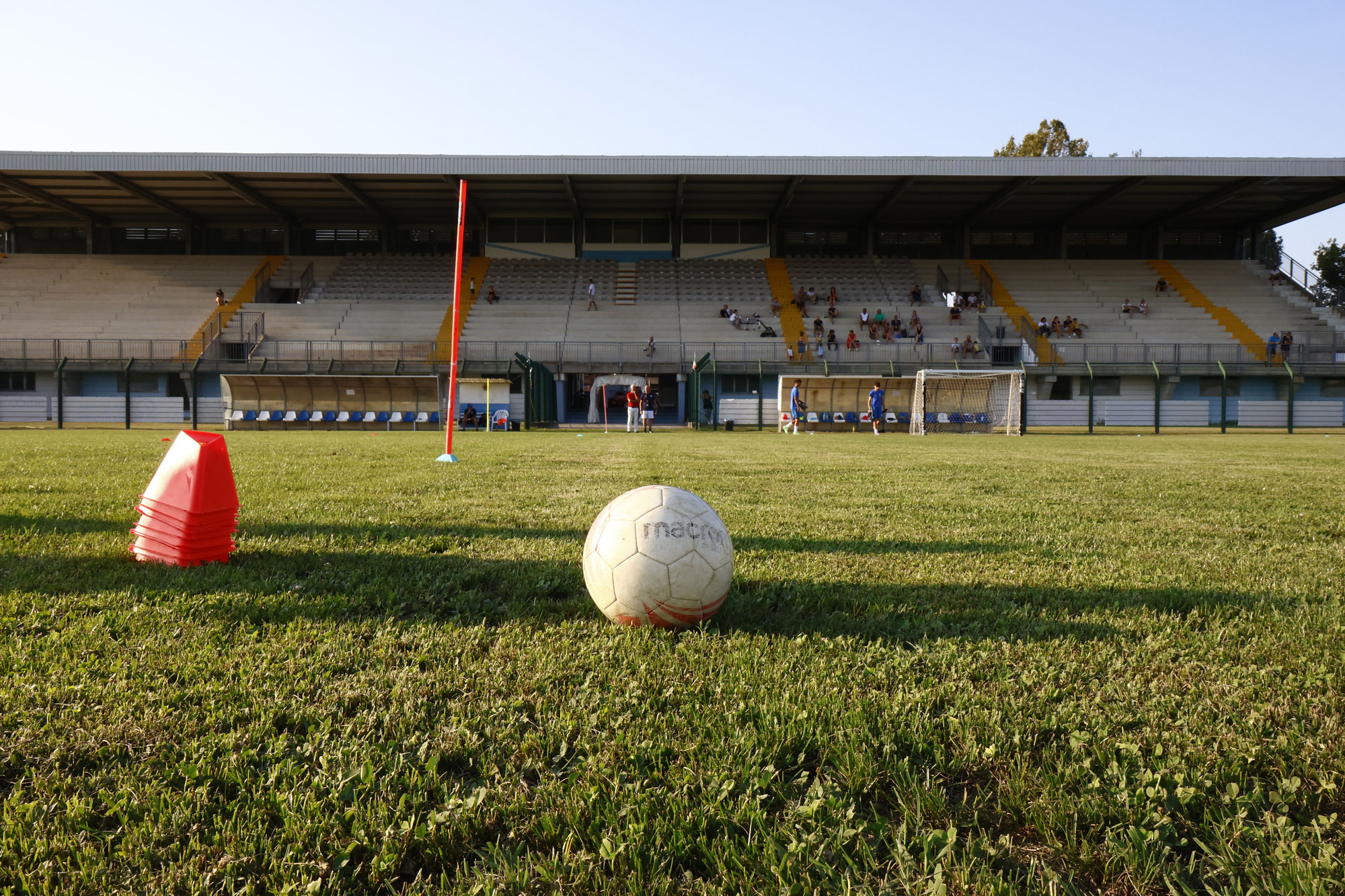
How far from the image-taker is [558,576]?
3803 millimetres

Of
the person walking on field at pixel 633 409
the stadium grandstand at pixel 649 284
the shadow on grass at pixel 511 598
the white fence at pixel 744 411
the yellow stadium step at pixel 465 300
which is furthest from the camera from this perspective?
the yellow stadium step at pixel 465 300

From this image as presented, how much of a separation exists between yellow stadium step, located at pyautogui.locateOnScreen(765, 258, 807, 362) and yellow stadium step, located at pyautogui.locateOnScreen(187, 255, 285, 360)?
25.8 m

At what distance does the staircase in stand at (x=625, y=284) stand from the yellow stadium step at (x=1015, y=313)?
732 inches

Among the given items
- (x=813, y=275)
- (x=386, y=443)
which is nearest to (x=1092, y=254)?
(x=813, y=275)

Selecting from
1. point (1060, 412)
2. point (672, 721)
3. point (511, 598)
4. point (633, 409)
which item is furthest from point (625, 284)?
point (672, 721)

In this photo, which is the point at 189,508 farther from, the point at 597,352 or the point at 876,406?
the point at 597,352

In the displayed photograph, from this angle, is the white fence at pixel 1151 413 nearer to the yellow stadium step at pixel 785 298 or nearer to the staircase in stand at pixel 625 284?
the yellow stadium step at pixel 785 298

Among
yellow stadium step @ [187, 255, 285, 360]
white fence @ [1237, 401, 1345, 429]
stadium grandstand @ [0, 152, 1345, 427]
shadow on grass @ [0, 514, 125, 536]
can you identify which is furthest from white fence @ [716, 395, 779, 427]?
shadow on grass @ [0, 514, 125, 536]

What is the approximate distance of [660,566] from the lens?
296 centimetres

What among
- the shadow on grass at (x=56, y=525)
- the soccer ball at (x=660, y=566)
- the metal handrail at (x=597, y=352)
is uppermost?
the metal handrail at (x=597, y=352)

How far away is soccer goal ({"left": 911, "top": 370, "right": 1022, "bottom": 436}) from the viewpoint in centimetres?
2797

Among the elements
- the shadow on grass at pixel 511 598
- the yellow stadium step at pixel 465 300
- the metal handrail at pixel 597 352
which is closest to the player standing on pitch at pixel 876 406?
the metal handrail at pixel 597 352

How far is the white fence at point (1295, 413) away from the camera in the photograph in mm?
31562

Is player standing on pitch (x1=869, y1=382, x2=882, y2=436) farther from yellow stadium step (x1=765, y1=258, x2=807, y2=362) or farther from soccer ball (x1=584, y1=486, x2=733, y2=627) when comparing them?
soccer ball (x1=584, y1=486, x2=733, y2=627)
